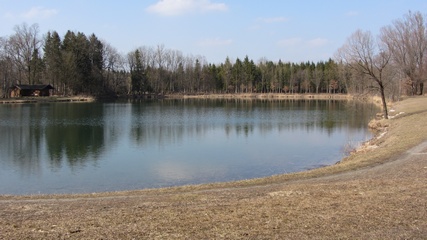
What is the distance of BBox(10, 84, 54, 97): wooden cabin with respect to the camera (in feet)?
282

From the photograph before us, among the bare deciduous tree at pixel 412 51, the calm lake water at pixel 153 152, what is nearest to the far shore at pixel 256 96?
the bare deciduous tree at pixel 412 51

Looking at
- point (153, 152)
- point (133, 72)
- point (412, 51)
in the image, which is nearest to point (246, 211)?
point (153, 152)

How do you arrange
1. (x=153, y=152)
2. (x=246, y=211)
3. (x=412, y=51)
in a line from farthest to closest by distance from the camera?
(x=412, y=51), (x=153, y=152), (x=246, y=211)

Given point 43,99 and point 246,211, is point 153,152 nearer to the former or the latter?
point 246,211

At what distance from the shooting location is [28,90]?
86125mm

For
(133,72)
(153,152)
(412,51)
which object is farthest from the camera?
(133,72)

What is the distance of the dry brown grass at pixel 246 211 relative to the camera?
7.29 m

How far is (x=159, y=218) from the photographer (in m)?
8.41

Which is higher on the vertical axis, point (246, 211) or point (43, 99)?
point (43, 99)

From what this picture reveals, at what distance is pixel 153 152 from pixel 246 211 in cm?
1703

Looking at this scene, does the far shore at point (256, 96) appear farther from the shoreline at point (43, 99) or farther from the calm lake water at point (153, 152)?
the calm lake water at point (153, 152)

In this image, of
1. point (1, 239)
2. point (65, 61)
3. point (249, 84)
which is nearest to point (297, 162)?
point (1, 239)

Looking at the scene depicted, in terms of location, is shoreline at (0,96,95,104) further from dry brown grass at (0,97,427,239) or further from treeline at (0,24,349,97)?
dry brown grass at (0,97,427,239)

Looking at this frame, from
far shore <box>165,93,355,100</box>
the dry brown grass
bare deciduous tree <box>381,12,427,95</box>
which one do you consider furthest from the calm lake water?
far shore <box>165,93,355,100</box>
